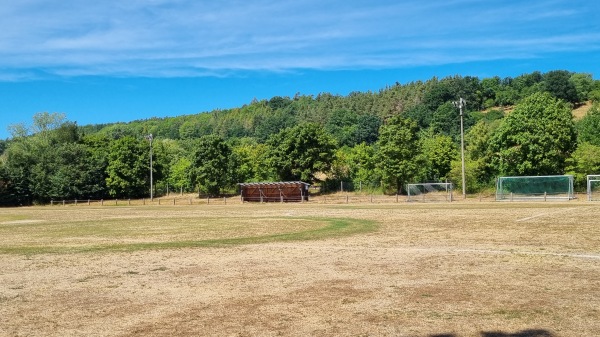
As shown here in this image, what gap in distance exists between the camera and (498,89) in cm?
17588

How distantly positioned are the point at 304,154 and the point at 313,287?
75.6 m

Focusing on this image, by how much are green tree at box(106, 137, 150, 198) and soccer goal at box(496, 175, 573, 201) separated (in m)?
63.7

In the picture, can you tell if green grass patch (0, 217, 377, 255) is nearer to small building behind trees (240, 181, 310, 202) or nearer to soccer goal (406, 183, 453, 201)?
soccer goal (406, 183, 453, 201)

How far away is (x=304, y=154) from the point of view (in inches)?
3438

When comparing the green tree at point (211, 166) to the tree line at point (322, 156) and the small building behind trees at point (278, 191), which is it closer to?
the tree line at point (322, 156)

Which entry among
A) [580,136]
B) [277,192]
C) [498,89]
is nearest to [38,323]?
[277,192]

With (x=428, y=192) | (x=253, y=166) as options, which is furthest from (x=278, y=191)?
(x=253, y=166)

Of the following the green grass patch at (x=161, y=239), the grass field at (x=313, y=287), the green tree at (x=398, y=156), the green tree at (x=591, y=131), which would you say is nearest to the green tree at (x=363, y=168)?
the green tree at (x=398, y=156)

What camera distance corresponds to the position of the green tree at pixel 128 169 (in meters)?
97.4

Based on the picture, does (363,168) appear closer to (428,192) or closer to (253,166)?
(428,192)

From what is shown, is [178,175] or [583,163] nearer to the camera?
[583,163]

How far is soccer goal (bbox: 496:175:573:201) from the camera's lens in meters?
57.4

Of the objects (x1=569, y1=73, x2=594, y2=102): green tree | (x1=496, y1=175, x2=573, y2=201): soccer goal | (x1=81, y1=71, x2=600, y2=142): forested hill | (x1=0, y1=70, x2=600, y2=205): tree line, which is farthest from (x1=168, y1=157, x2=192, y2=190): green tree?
(x1=569, y1=73, x2=594, y2=102): green tree

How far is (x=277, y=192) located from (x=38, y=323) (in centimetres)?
6861
